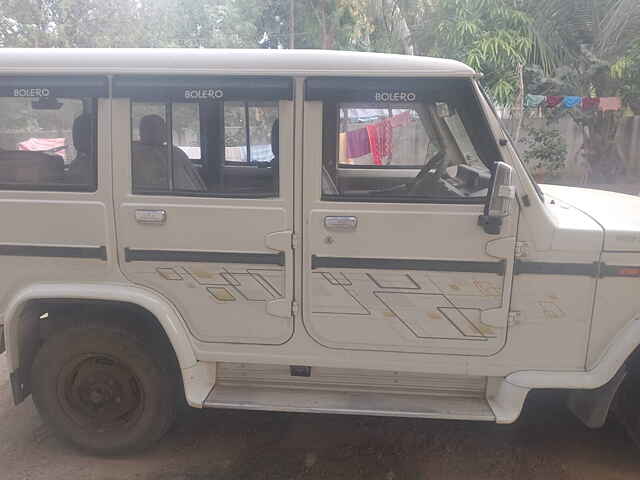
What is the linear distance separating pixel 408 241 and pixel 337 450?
4.47 ft

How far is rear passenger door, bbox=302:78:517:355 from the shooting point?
2801mm

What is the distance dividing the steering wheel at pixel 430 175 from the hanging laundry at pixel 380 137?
281 mm

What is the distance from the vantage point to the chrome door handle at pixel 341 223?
9.33 ft

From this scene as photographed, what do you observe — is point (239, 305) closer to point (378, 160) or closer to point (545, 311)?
point (378, 160)

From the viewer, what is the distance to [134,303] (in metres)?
3.00

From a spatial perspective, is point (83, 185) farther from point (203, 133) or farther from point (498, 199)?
point (498, 199)

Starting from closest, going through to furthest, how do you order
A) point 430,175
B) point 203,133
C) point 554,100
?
point 430,175, point 203,133, point 554,100

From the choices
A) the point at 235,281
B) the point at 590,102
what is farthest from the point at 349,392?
the point at 590,102

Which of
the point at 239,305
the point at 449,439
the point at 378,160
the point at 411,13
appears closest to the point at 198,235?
the point at 239,305

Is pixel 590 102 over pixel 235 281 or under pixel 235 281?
over

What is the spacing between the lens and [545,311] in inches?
112

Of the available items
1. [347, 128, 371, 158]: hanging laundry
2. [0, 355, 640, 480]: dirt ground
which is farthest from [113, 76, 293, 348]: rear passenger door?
[0, 355, 640, 480]: dirt ground

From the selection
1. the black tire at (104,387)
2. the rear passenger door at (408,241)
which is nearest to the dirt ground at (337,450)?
the black tire at (104,387)

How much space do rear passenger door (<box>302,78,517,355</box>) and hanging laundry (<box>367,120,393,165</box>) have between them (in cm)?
17
